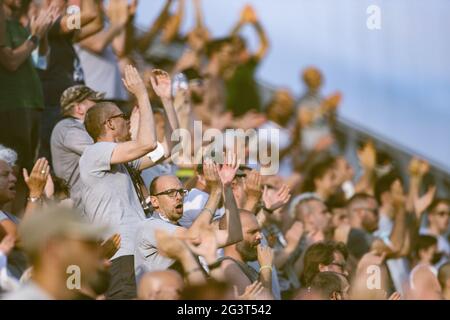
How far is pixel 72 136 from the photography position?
1030cm

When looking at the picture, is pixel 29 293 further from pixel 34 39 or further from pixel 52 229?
pixel 34 39

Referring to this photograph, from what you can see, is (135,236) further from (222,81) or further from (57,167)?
(222,81)

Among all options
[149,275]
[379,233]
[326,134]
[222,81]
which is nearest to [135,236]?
[149,275]

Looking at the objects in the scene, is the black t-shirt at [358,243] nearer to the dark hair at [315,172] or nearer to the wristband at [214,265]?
the dark hair at [315,172]

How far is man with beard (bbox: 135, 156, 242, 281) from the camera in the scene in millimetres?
9020

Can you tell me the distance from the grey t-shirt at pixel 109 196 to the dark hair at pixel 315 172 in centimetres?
561

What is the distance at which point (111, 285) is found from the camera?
9.24 m

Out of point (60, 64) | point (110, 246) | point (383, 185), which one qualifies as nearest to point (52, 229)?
point (110, 246)

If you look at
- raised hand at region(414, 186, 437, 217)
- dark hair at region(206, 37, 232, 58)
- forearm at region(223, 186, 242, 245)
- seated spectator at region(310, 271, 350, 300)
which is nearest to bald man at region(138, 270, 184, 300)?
forearm at region(223, 186, 242, 245)

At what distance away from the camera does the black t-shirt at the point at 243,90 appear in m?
16.1

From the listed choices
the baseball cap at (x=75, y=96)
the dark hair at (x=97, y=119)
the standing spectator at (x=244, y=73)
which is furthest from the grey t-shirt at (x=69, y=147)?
the standing spectator at (x=244, y=73)

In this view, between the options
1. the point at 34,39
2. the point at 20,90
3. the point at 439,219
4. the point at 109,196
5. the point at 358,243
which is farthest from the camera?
the point at 439,219

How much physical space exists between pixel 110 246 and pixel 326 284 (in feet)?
5.95

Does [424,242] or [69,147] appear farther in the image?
[424,242]
